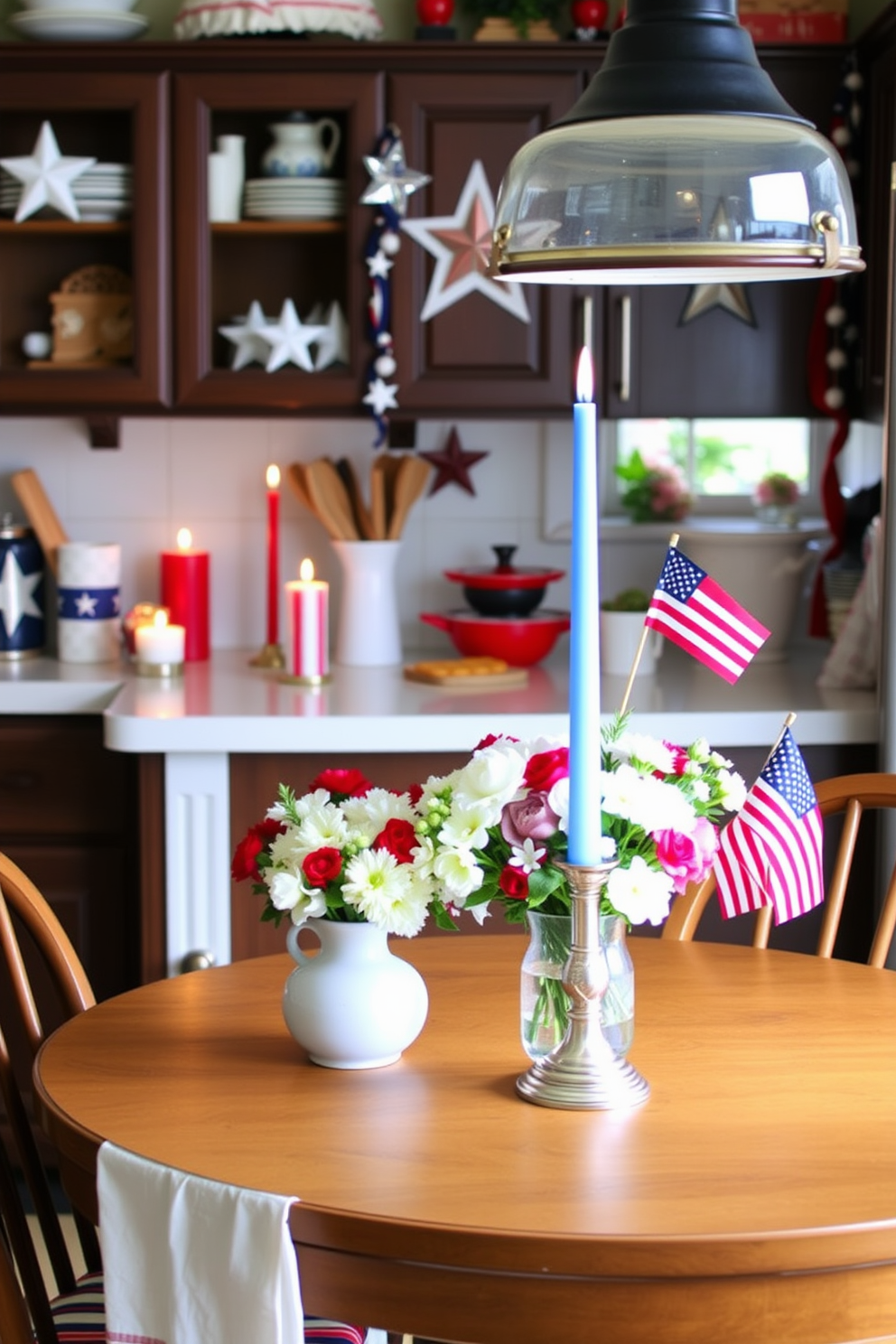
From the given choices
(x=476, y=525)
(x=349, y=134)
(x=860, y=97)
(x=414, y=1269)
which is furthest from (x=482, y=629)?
(x=414, y=1269)

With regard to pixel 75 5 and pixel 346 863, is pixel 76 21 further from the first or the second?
pixel 346 863

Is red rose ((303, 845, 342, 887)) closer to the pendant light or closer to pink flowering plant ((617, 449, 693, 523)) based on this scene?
the pendant light

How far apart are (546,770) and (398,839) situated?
14 cm

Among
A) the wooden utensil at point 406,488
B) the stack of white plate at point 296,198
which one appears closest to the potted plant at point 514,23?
the stack of white plate at point 296,198

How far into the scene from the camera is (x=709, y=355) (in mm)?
3197

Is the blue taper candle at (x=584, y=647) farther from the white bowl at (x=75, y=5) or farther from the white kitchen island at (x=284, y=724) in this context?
the white bowl at (x=75, y=5)

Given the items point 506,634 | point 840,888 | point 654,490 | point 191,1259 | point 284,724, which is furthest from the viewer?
point 654,490

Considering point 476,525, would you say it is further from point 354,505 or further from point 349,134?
point 349,134

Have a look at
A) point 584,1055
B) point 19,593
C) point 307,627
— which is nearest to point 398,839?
point 584,1055

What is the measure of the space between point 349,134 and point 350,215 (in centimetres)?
14

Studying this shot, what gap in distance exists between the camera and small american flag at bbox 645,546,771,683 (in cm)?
172

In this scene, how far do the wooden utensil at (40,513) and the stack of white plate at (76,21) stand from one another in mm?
797

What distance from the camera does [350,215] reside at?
→ 123 inches

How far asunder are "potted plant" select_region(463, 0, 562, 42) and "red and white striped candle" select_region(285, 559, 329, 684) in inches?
39.4
